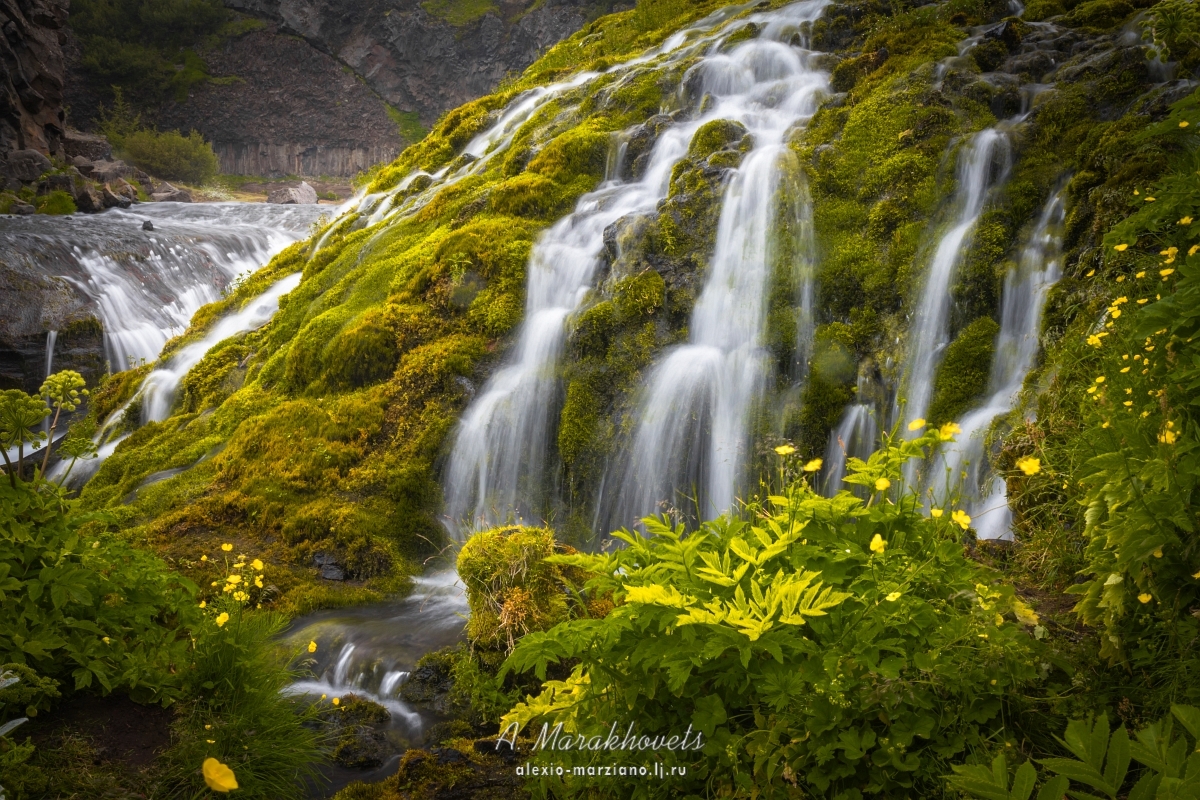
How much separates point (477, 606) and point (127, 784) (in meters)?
2.06

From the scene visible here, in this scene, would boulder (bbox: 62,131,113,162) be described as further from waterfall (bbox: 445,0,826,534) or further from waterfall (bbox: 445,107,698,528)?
waterfall (bbox: 445,107,698,528)

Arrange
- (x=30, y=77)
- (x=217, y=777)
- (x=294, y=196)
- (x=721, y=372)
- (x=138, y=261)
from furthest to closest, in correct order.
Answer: (x=294, y=196) → (x=30, y=77) → (x=138, y=261) → (x=721, y=372) → (x=217, y=777)

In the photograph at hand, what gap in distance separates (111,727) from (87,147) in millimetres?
32726

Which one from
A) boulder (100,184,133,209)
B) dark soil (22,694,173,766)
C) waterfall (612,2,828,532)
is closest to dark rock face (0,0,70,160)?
boulder (100,184,133,209)

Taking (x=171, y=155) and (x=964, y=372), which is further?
(x=171, y=155)

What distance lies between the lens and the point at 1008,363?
517 cm

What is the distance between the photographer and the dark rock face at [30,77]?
22.9 m

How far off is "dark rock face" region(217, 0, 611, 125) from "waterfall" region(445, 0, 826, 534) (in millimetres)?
35938

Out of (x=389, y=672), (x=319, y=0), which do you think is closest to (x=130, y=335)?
(x=389, y=672)

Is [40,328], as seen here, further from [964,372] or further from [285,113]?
[285,113]

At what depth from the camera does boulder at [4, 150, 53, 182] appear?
21.3 m

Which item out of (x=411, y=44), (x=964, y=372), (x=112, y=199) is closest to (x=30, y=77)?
(x=112, y=199)

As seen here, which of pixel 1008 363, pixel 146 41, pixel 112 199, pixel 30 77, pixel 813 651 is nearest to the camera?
pixel 813 651

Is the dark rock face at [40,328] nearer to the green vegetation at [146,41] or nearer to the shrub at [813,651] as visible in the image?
the shrub at [813,651]
